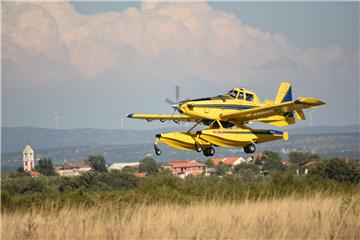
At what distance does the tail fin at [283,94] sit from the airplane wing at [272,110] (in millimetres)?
2826

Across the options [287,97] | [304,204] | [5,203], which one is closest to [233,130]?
[287,97]

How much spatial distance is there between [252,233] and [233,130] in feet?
35.5

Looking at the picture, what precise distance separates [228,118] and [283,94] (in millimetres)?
4195

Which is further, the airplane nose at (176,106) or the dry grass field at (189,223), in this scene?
the airplane nose at (176,106)

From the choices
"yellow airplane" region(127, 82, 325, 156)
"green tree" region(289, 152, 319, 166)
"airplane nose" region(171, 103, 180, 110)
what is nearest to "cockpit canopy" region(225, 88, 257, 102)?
"yellow airplane" region(127, 82, 325, 156)

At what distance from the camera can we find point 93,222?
1892 centimetres

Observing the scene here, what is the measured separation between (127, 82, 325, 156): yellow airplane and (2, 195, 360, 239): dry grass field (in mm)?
7031

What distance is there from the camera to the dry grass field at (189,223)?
1783cm

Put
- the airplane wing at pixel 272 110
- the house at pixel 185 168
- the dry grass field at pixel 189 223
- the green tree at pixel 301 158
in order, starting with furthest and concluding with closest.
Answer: the house at pixel 185 168 → the green tree at pixel 301 158 → the airplane wing at pixel 272 110 → the dry grass field at pixel 189 223

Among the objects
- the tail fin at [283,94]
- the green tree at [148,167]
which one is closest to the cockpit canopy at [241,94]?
the tail fin at [283,94]

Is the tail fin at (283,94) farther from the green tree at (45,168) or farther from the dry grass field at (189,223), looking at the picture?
the green tree at (45,168)

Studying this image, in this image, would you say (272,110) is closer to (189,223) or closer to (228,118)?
(228,118)

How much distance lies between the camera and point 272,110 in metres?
28.3

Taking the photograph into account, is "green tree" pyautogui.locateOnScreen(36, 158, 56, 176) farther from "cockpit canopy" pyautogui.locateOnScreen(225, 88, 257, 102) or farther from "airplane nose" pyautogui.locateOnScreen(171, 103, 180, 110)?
"cockpit canopy" pyautogui.locateOnScreen(225, 88, 257, 102)
